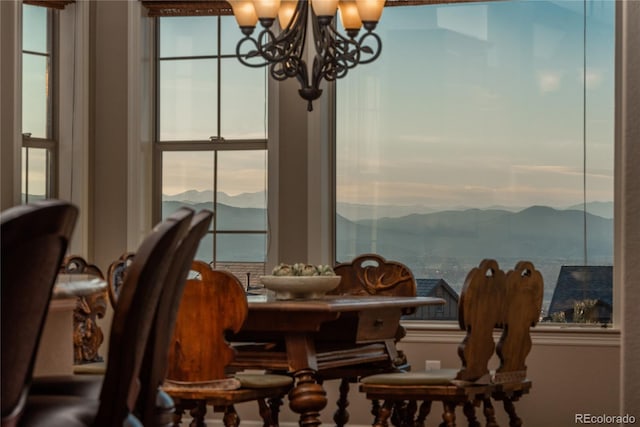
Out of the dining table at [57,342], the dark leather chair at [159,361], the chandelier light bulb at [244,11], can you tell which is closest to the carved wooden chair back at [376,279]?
the chandelier light bulb at [244,11]

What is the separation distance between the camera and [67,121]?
18.4ft

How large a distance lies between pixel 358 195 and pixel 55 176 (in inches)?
63.0

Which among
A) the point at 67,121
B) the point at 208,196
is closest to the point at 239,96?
the point at 208,196

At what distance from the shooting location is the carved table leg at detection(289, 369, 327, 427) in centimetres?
375

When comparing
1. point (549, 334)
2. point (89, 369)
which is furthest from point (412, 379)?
point (549, 334)

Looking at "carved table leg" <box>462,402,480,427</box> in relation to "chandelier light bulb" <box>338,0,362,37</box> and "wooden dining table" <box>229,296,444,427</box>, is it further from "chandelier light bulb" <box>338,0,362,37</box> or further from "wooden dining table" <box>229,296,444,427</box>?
"chandelier light bulb" <box>338,0,362,37</box>

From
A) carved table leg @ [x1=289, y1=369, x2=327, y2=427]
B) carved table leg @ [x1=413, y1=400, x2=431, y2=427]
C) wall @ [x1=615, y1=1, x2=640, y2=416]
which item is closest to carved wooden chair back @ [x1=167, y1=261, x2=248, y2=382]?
carved table leg @ [x1=289, y1=369, x2=327, y2=427]

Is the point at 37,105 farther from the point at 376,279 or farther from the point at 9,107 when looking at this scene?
the point at 376,279

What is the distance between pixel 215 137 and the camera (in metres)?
5.80

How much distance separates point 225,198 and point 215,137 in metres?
0.34

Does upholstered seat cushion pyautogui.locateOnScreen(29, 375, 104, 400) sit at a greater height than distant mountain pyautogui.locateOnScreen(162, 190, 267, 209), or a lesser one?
lesser

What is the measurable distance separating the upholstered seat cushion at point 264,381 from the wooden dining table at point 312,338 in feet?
0.14

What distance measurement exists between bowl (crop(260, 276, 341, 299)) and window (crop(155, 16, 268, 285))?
1.52m

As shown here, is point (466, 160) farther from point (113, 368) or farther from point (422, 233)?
point (113, 368)
